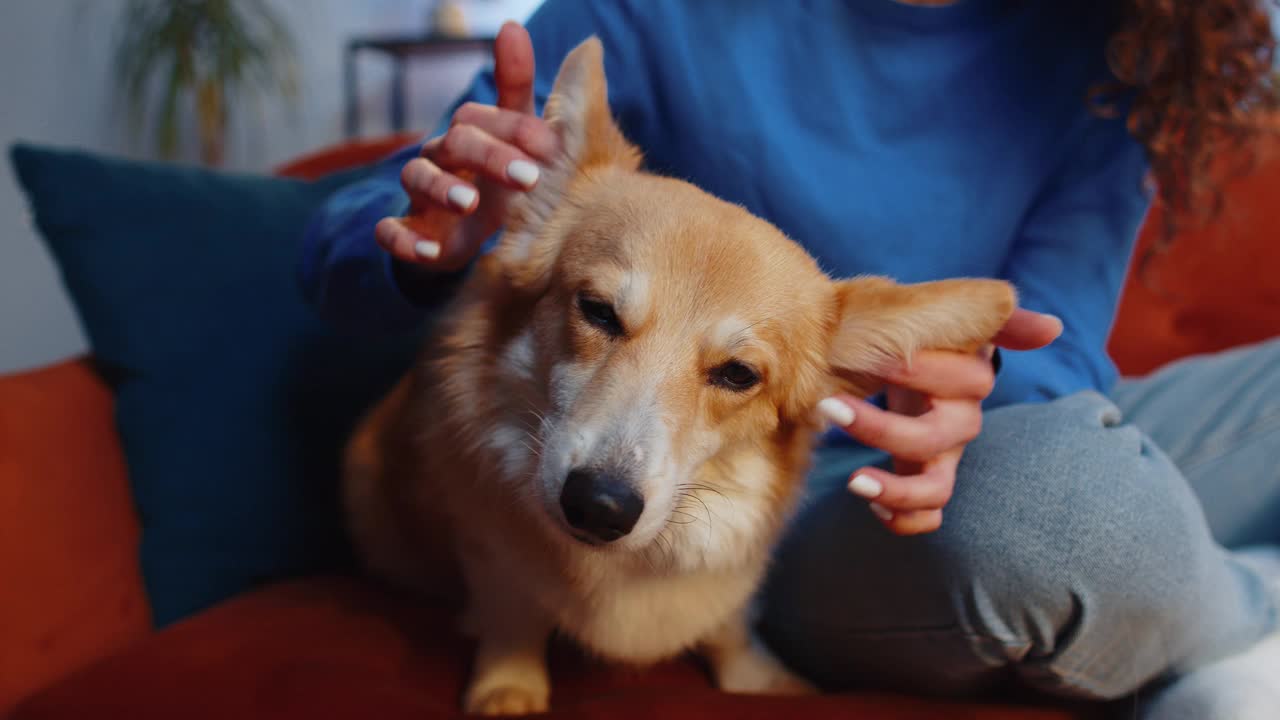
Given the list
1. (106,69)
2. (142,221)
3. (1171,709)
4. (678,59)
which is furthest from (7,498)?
(106,69)

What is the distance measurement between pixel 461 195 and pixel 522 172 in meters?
0.08

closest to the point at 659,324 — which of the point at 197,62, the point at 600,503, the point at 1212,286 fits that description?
the point at 600,503

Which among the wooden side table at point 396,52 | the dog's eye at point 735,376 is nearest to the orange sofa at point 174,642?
the dog's eye at point 735,376

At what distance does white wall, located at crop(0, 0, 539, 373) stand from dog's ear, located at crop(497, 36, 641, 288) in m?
1.01

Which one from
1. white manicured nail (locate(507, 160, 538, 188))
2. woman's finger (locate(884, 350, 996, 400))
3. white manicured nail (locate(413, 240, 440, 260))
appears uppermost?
white manicured nail (locate(507, 160, 538, 188))

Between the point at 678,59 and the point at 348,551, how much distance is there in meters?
1.22

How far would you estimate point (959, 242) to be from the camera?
1.00 meters

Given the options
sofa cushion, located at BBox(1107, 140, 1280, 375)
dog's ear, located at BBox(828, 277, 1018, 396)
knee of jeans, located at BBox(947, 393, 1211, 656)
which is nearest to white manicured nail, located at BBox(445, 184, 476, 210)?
dog's ear, located at BBox(828, 277, 1018, 396)

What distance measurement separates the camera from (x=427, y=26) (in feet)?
12.1

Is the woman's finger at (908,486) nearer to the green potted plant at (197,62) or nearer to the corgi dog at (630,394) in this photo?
the corgi dog at (630,394)

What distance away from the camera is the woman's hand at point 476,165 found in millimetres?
779

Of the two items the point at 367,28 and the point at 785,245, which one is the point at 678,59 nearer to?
the point at 785,245

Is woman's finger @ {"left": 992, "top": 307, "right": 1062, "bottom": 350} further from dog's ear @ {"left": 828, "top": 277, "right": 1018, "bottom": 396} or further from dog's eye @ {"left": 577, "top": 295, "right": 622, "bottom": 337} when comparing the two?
dog's eye @ {"left": 577, "top": 295, "right": 622, "bottom": 337}

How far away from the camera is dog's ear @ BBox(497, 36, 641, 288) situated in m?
0.79
